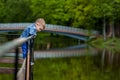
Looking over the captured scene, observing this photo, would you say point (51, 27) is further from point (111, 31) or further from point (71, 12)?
point (111, 31)

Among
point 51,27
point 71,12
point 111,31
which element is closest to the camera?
point 51,27

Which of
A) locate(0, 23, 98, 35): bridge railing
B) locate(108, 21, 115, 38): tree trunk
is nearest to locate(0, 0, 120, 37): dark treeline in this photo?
locate(108, 21, 115, 38): tree trunk

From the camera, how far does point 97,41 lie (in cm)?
3956

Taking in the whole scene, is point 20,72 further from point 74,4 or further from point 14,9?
point 14,9

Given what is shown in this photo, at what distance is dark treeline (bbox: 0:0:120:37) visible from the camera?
134ft

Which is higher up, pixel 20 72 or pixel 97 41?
pixel 20 72

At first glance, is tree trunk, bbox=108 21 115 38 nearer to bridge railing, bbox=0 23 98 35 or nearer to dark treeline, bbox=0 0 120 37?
dark treeline, bbox=0 0 120 37

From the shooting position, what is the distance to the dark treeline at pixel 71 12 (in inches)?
1608

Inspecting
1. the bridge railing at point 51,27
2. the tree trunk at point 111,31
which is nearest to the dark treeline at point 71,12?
the tree trunk at point 111,31

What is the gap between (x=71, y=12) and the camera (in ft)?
139

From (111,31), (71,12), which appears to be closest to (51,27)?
(71,12)

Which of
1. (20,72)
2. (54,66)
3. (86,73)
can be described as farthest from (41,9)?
(20,72)

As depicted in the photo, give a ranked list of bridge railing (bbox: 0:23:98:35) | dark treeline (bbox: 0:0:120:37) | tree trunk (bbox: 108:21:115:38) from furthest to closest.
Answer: tree trunk (bbox: 108:21:115:38) → dark treeline (bbox: 0:0:120:37) → bridge railing (bbox: 0:23:98:35)

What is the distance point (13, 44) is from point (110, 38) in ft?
124
